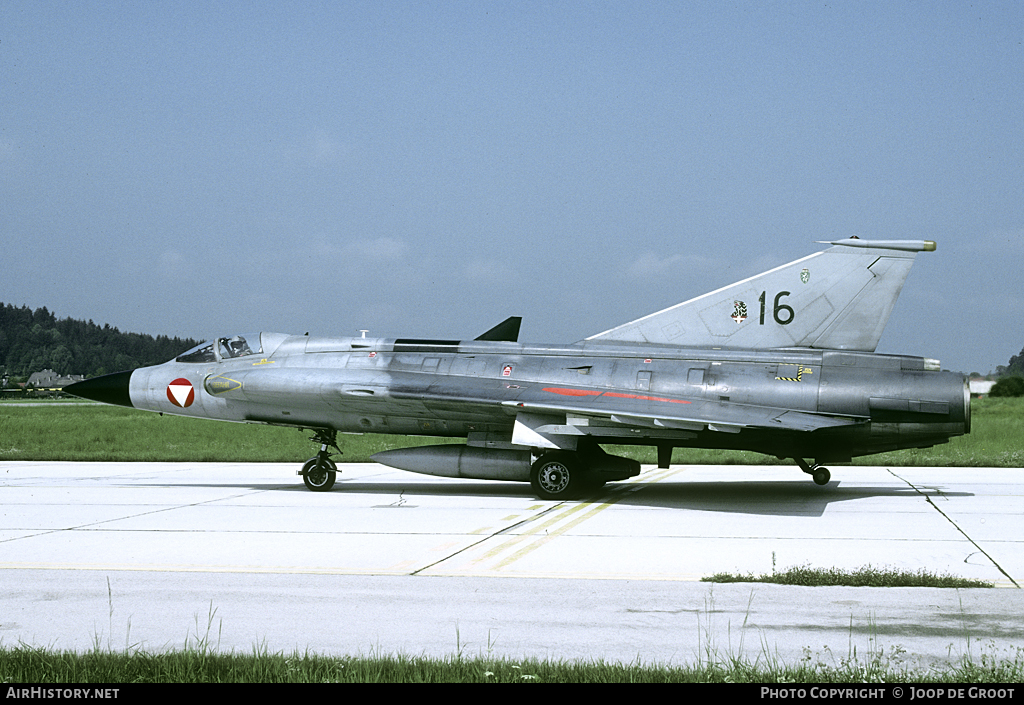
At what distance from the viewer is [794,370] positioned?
14.6m

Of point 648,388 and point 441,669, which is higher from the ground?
point 648,388

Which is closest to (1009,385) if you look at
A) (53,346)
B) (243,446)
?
(243,446)

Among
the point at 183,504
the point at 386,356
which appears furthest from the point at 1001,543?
the point at 183,504

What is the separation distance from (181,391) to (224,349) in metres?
1.13

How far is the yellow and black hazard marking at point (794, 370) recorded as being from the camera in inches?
571

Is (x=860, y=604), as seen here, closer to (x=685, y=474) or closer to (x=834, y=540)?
(x=834, y=540)

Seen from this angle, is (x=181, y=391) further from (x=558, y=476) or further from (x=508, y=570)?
(x=508, y=570)

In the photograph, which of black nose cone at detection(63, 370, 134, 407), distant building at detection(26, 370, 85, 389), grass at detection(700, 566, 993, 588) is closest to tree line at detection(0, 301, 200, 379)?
distant building at detection(26, 370, 85, 389)

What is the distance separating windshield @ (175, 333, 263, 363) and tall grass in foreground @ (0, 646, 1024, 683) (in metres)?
12.5

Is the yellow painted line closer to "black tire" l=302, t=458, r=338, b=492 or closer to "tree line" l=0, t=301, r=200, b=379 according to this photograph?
"black tire" l=302, t=458, r=338, b=492

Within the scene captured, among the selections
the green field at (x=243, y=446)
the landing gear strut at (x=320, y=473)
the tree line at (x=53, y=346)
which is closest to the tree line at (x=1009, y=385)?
the green field at (x=243, y=446)

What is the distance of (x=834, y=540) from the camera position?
10586 mm

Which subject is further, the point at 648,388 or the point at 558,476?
the point at 558,476

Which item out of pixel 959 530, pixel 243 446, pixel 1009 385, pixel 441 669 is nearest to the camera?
pixel 441 669
